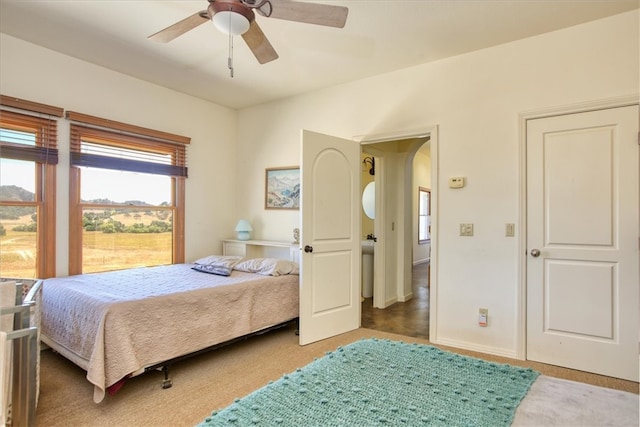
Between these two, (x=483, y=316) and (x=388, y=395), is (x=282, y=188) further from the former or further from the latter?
(x=388, y=395)

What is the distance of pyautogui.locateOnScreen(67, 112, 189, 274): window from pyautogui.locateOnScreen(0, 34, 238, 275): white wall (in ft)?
0.33

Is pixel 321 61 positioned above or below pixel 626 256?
above

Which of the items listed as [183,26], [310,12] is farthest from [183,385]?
[310,12]

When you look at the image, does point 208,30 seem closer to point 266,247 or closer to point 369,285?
point 266,247

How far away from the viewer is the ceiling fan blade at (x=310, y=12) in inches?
76.4

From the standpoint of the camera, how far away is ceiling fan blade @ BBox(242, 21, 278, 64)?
2.27m

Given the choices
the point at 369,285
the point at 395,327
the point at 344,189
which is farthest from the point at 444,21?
the point at 369,285

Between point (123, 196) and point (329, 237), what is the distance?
233 centimetres

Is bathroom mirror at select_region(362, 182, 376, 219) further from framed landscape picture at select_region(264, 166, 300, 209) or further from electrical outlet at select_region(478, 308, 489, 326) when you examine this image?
electrical outlet at select_region(478, 308, 489, 326)

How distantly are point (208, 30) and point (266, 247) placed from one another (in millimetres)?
2682

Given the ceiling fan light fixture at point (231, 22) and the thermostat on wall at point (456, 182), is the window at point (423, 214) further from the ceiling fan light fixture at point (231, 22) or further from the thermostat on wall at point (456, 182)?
the ceiling fan light fixture at point (231, 22)

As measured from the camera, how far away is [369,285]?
5.27 metres

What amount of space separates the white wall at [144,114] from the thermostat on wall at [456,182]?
304 centimetres

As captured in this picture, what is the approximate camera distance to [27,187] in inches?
124
